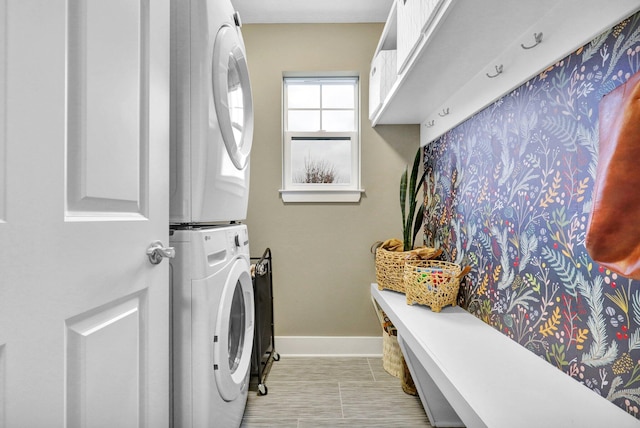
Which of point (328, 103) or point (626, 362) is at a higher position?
point (328, 103)

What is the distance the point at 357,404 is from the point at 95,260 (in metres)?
1.60

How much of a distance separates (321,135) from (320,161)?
0.65 feet

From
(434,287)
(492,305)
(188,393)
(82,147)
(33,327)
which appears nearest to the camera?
(33,327)

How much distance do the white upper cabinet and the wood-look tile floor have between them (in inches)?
59.8

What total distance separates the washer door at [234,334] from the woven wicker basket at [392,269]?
0.83m

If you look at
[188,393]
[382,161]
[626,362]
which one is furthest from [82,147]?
[382,161]

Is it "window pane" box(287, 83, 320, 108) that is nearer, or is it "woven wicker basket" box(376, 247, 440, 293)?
"woven wicker basket" box(376, 247, 440, 293)

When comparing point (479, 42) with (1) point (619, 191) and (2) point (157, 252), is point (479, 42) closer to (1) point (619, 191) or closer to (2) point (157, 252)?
(1) point (619, 191)

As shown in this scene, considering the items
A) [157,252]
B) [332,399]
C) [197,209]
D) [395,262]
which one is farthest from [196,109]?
[332,399]

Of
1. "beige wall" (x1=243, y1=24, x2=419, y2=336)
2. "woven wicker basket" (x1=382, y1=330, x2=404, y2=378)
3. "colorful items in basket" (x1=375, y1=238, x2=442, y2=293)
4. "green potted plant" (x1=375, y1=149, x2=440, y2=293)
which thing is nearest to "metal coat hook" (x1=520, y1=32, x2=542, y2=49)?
"green potted plant" (x1=375, y1=149, x2=440, y2=293)

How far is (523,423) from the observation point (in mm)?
776

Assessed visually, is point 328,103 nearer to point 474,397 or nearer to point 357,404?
point 357,404

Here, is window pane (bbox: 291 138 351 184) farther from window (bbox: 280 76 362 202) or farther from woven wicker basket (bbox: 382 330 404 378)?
woven wicker basket (bbox: 382 330 404 378)

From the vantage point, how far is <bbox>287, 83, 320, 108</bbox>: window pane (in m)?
2.61
